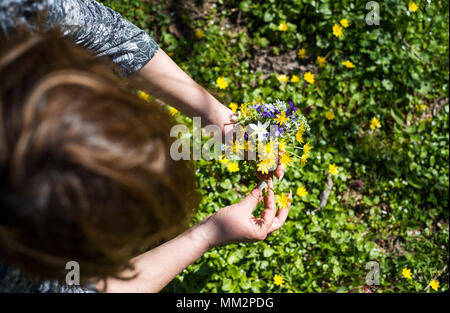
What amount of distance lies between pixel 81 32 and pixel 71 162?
74 cm

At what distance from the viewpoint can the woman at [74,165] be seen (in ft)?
2.37

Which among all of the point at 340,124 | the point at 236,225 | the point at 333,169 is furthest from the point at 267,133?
the point at 340,124

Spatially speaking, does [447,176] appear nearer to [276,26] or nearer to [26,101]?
[276,26]

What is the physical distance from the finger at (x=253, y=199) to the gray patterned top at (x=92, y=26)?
0.72m

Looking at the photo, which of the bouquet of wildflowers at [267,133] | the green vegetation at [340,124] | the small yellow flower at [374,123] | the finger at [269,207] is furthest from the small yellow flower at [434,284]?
the bouquet of wildflowers at [267,133]

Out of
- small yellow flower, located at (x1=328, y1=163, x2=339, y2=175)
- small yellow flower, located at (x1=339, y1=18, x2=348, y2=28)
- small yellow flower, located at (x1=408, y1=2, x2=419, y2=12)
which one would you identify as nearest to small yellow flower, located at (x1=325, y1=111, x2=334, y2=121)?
small yellow flower, located at (x1=328, y1=163, x2=339, y2=175)

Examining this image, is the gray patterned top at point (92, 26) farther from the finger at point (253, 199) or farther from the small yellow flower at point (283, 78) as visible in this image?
the small yellow flower at point (283, 78)

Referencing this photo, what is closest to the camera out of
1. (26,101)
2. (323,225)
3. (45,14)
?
(26,101)

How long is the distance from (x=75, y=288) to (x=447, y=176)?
2.67 metres

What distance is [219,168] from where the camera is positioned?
241cm

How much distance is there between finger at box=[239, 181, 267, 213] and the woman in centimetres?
57
